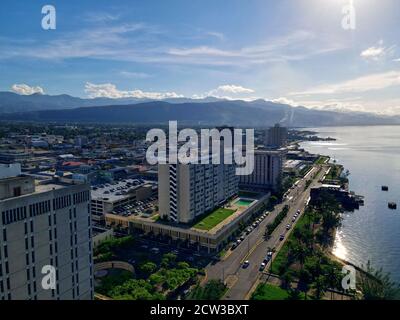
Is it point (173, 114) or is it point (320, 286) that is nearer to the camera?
point (320, 286)

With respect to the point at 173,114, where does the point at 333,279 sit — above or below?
below

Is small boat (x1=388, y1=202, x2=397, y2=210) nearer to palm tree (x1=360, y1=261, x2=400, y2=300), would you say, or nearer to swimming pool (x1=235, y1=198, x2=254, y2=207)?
swimming pool (x1=235, y1=198, x2=254, y2=207)

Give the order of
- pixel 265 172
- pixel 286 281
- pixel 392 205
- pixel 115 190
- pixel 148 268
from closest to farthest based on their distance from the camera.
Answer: pixel 286 281 → pixel 148 268 → pixel 115 190 → pixel 392 205 → pixel 265 172

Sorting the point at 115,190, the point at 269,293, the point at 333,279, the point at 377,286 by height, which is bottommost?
the point at 269,293

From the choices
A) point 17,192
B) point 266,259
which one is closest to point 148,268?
point 266,259

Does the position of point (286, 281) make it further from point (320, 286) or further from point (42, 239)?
point (42, 239)

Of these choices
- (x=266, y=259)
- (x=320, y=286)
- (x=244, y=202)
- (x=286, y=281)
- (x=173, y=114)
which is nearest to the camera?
(x=320, y=286)

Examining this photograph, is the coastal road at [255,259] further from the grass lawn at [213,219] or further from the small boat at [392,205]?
the small boat at [392,205]
